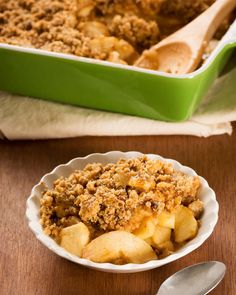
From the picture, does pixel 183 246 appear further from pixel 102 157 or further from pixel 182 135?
pixel 182 135

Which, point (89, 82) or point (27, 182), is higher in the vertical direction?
point (89, 82)

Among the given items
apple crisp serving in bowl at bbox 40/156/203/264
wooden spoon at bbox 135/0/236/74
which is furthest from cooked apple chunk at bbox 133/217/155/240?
wooden spoon at bbox 135/0/236/74

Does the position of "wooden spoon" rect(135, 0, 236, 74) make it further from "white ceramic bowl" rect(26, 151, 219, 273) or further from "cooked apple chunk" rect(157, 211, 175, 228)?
"cooked apple chunk" rect(157, 211, 175, 228)

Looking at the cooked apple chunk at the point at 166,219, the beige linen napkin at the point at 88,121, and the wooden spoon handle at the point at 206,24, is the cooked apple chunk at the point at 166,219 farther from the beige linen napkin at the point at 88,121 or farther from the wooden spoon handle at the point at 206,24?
the wooden spoon handle at the point at 206,24

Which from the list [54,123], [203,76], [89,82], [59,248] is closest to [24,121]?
[54,123]

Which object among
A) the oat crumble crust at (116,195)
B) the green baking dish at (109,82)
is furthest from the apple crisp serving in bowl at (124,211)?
the green baking dish at (109,82)
